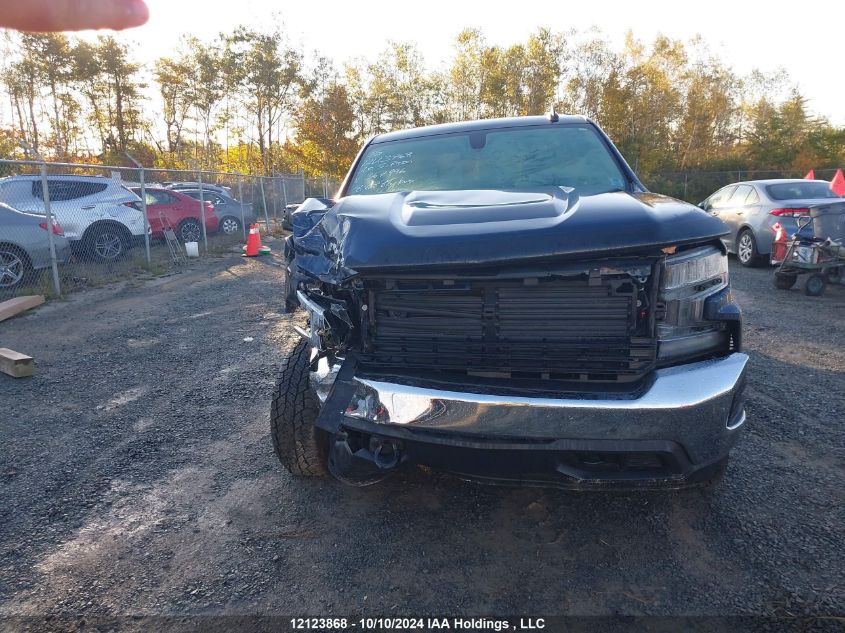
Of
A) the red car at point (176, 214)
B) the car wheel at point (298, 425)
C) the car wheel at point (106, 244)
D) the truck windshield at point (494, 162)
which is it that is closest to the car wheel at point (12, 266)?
the car wheel at point (106, 244)

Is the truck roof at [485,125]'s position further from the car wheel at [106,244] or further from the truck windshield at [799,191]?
the car wheel at [106,244]

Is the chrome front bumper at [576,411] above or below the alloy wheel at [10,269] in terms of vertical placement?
above

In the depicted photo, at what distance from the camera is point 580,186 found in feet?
10.1

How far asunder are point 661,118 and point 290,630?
151ft

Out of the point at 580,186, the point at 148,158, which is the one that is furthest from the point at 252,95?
the point at 580,186

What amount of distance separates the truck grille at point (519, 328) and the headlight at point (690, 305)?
118 millimetres

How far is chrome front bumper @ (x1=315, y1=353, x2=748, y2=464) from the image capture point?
1.94 meters

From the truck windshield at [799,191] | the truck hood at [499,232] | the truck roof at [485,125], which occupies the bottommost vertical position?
the truck hood at [499,232]

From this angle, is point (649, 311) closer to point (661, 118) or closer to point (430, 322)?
point (430, 322)

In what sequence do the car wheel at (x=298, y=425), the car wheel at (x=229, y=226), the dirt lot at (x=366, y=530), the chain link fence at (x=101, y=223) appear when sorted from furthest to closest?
the car wheel at (x=229, y=226) → the chain link fence at (x=101, y=223) → the car wheel at (x=298, y=425) → the dirt lot at (x=366, y=530)

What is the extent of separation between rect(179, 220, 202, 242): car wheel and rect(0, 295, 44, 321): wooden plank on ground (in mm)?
5837

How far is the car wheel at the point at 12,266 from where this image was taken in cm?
781

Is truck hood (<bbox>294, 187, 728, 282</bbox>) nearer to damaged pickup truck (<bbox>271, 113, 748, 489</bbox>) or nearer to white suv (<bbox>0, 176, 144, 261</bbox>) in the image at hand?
damaged pickup truck (<bbox>271, 113, 748, 489</bbox>)

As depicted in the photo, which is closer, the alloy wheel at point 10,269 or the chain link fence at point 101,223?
the alloy wheel at point 10,269
